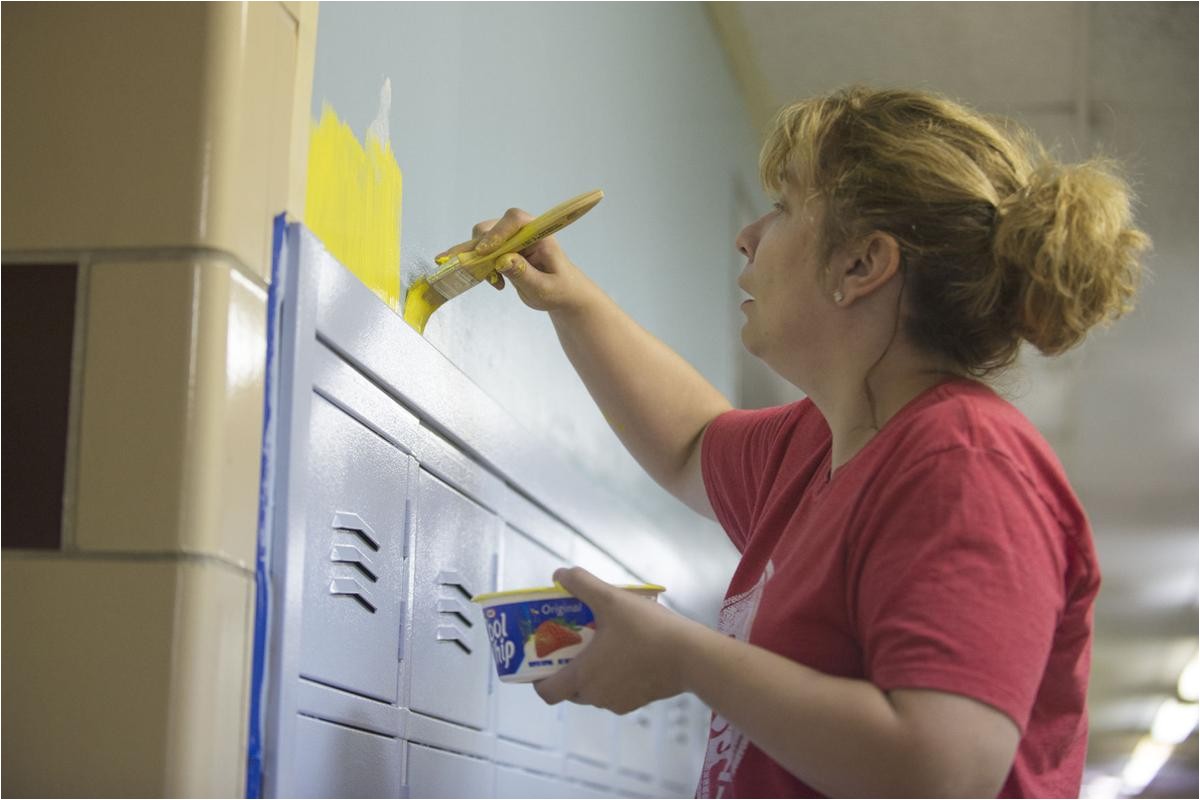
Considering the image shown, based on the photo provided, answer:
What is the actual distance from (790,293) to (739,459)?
30cm

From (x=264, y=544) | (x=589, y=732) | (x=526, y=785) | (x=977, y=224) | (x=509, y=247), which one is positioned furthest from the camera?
(x=589, y=732)

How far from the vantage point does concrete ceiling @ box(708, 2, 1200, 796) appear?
335 centimetres

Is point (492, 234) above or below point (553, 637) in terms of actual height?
above

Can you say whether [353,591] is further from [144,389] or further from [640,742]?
[640,742]

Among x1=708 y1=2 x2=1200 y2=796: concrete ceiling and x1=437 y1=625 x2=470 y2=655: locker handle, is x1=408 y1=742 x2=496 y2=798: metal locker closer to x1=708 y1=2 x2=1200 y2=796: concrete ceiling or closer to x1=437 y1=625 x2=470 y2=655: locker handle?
x1=437 y1=625 x2=470 y2=655: locker handle

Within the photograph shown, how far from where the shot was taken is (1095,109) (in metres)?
3.72

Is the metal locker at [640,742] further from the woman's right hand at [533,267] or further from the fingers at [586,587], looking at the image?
the fingers at [586,587]

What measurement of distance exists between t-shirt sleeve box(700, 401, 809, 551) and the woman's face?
177mm

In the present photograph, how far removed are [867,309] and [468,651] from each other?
25.5 inches

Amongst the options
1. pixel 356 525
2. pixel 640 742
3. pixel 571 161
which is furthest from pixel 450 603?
pixel 640 742

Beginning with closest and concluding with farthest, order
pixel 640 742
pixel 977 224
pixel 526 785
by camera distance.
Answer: pixel 977 224 → pixel 526 785 → pixel 640 742

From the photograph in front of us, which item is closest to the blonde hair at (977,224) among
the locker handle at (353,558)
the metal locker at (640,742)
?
the locker handle at (353,558)

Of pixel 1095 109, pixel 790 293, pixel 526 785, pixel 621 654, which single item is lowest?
pixel 526 785

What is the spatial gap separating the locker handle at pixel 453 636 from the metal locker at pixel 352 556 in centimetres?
13
